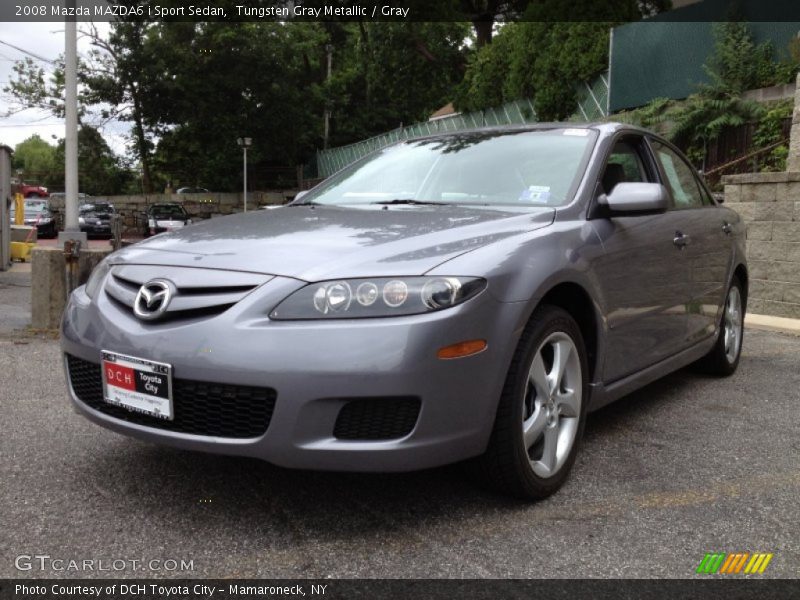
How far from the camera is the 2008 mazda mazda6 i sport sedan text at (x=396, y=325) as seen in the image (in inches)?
96.9

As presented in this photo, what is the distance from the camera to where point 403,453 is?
250 centimetres

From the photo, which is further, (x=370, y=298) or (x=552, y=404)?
(x=552, y=404)

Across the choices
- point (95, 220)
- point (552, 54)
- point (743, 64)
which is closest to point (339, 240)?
point (743, 64)

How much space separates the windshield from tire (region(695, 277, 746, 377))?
1.88m

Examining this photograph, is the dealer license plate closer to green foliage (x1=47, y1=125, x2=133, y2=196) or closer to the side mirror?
the side mirror

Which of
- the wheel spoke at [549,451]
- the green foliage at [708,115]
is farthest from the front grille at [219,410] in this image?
the green foliage at [708,115]

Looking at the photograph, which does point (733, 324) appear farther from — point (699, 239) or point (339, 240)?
point (339, 240)

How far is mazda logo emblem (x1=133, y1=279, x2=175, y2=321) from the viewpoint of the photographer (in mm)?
2660

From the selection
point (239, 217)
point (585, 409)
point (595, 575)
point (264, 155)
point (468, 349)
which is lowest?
point (595, 575)

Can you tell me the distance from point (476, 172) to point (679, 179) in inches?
58.3

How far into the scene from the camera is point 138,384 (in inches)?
Answer: 105

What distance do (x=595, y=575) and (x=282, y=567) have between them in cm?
94

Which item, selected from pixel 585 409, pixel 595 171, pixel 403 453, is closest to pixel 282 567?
pixel 403 453

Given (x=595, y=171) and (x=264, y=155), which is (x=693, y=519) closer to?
(x=595, y=171)
